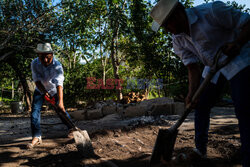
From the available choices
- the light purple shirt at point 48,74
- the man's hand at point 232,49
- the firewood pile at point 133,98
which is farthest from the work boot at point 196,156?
the firewood pile at point 133,98

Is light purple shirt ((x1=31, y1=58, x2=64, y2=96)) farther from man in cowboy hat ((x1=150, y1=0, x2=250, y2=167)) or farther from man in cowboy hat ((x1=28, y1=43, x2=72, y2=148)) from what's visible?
man in cowboy hat ((x1=150, y1=0, x2=250, y2=167))

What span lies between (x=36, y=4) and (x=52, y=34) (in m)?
1.54

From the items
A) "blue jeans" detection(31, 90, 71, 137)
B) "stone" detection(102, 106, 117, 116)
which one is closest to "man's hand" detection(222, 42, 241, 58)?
"blue jeans" detection(31, 90, 71, 137)

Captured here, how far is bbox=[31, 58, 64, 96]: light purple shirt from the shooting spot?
3.41m

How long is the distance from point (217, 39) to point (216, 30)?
85 mm

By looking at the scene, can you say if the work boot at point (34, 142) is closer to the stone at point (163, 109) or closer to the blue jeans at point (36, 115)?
the blue jeans at point (36, 115)

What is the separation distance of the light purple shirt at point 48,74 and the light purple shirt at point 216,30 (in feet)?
7.76

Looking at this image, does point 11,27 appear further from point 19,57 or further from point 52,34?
point 19,57

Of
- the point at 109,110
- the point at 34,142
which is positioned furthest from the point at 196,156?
the point at 109,110

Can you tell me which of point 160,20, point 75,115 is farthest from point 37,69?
point 75,115

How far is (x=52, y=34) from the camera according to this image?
30.6ft

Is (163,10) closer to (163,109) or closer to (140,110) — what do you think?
(163,109)

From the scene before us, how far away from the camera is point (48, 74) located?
11.5ft

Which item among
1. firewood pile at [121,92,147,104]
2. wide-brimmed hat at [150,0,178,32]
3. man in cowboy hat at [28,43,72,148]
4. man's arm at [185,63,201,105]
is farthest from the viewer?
firewood pile at [121,92,147,104]
